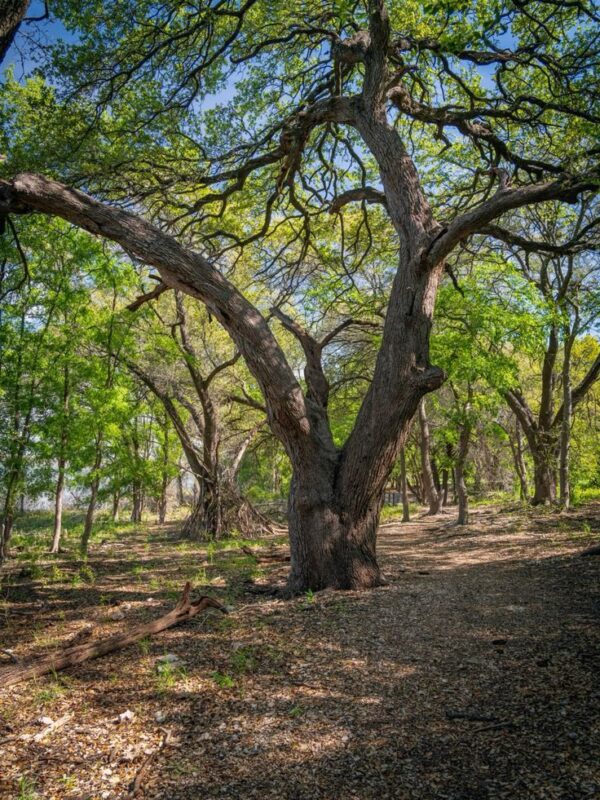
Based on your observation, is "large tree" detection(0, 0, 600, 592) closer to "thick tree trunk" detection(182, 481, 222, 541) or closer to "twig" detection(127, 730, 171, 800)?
"twig" detection(127, 730, 171, 800)

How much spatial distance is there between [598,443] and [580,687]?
39.2 ft

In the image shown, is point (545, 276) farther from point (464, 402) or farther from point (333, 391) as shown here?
point (333, 391)

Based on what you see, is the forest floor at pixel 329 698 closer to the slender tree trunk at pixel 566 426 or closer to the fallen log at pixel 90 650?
the fallen log at pixel 90 650

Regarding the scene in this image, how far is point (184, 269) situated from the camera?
475cm

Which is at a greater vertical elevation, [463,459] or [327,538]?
[463,459]

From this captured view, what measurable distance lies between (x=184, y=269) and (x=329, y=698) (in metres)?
3.82

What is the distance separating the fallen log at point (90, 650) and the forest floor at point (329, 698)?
8cm

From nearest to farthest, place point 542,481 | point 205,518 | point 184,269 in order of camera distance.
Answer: point 184,269 < point 205,518 < point 542,481

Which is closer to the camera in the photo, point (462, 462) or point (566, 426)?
point (566, 426)

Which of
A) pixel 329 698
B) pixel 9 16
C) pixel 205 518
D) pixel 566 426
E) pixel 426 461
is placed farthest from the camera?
→ pixel 426 461

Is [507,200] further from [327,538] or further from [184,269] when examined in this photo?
[327,538]

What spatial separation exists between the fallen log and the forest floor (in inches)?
3.1

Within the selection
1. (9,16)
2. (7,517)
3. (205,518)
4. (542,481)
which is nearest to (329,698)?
(9,16)

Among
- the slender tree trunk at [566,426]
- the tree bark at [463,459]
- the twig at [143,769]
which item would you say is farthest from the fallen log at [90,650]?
the slender tree trunk at [566,426]
